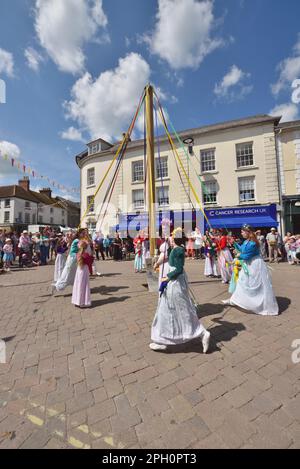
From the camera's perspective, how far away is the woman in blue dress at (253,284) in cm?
470

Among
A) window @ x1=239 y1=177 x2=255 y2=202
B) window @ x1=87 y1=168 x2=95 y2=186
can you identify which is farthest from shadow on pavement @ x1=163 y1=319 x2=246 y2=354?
window @ x1=87 y1=168 x2=95 y2=186

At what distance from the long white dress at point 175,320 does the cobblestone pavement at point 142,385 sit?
22cm

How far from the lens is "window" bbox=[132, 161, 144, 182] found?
20.9 metres

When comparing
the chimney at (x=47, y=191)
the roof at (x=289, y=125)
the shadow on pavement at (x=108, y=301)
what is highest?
the chimney at (x=47, y=191)

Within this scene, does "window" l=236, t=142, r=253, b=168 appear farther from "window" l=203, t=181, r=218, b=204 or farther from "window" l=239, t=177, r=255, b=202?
"window" l=203, t=181, r=218, b=204

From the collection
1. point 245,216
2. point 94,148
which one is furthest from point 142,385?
point 94,148

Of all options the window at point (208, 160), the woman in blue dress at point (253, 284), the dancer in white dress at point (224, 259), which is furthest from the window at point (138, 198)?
the woman in blue dress at point (253, 284)

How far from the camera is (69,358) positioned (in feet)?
10.5

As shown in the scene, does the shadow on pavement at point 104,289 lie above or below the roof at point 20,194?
below

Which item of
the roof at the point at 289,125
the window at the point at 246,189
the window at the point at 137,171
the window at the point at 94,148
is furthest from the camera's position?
the window at the point at 94,148

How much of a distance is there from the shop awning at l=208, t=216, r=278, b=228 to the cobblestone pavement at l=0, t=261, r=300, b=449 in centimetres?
1294

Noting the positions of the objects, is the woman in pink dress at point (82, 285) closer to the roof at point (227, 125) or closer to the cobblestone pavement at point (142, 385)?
the cobblestone pavement at point (142, 385)

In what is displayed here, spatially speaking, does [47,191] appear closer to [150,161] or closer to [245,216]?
[245,216]
